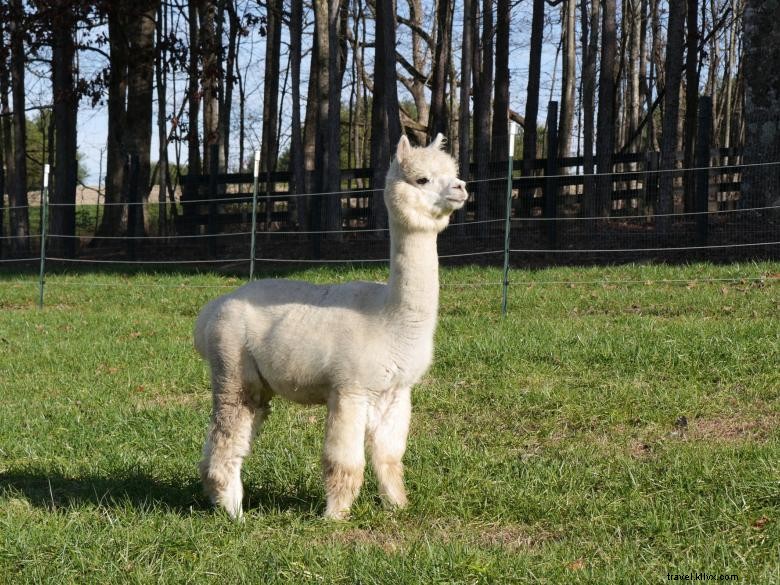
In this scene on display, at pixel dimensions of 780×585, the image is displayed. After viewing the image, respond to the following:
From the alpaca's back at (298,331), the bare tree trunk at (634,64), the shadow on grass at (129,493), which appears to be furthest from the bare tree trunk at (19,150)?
the alpaca's back at (298,331)

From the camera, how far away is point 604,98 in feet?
64.2

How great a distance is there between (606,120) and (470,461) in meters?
14.7

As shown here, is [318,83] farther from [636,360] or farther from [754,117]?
[636,360]

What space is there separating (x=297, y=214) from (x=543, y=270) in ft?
26.5

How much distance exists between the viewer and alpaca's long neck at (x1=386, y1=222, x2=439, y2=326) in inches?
192

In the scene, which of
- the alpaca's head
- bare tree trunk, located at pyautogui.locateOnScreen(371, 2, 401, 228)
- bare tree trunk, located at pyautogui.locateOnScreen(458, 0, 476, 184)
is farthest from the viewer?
bare tree trunk, located at pyautogui.locateOnScreen(458, 0, 476, 184)

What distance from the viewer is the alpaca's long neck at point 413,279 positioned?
4.88 m

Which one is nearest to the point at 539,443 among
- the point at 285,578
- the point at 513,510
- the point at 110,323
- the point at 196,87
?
the point at 513,510

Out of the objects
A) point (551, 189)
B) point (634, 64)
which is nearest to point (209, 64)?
point (551, 189)

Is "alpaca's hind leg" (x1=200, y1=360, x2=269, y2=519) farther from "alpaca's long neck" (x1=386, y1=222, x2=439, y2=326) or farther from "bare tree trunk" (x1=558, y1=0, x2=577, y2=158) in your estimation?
"bare tree trunk" (x1=558, y1=0, x2=577, y2=158)

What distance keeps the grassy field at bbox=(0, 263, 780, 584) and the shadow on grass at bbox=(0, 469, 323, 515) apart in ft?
0.06

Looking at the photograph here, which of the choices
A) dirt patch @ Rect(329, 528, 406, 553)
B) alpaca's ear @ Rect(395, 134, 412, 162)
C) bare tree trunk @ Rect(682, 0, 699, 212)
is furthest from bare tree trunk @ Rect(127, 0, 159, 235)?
dirt patch @ Rect(329, 528, 406, 553)

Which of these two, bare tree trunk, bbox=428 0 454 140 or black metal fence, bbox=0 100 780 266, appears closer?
black metal fence, bbox=0 100 780 266

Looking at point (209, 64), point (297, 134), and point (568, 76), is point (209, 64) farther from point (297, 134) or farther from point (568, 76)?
point (568, 76)
